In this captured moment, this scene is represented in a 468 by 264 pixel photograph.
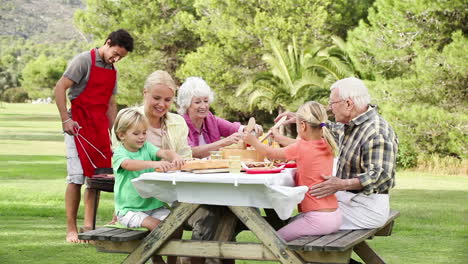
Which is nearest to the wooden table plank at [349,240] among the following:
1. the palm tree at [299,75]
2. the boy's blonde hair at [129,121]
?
the boy's blonde hair at [129,121]

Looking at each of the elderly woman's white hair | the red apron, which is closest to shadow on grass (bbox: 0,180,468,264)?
the red apron

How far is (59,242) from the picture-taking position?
28.2 ft

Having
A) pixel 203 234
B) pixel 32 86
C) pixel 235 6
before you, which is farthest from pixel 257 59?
pixel 32 86

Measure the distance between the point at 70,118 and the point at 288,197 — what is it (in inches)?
143

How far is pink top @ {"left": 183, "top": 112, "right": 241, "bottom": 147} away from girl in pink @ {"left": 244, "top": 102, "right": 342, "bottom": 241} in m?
1.55

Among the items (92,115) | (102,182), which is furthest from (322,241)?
(92,115)

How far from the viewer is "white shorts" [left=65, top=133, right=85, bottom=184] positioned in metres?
8.17

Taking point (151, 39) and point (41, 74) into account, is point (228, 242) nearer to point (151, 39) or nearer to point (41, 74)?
point (151, 39)

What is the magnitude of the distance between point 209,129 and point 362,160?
1.99m

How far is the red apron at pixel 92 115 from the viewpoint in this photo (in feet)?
26.7

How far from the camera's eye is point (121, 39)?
7945 millimetres

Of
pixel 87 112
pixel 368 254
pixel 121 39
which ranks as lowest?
pixel 368 254

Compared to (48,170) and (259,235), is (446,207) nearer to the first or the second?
(259,235)

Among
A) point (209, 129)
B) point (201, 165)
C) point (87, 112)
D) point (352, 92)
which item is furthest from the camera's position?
point (87, 112)
